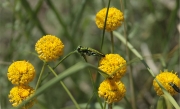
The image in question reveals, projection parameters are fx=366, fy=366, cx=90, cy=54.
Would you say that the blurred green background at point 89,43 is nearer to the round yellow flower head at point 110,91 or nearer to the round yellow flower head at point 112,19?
the round yellow flower head at point 112,19

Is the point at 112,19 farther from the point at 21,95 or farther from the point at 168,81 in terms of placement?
the point at 21,95

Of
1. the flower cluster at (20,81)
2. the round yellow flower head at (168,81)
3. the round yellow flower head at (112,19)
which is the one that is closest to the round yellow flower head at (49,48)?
the flower cluster at (20,81)

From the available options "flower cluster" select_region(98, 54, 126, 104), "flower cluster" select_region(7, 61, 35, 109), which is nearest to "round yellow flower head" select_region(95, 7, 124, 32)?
"flower cluster" select_region(98, 54, 126, 104)

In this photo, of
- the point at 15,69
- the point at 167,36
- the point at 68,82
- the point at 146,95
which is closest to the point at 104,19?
the point at 15,69

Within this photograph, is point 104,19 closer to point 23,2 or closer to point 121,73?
point 121,73

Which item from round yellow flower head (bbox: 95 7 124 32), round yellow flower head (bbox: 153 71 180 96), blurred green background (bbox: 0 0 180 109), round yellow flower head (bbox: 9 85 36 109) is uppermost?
blurred green background (bbox: 0 0 180 109)

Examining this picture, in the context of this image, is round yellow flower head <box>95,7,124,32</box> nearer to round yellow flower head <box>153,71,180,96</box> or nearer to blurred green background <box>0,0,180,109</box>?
round yellow flower head <box>153,71,180,96</box>
